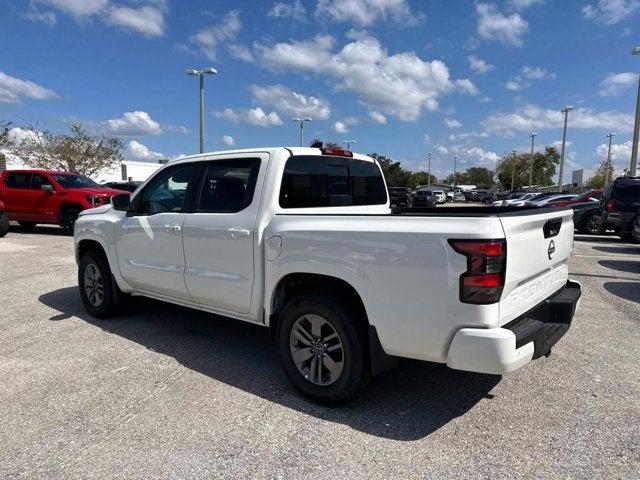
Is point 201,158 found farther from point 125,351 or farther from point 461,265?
point 461,265

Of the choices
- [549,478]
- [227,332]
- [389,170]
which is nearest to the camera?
[549,478]

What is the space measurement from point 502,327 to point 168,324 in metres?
3.79

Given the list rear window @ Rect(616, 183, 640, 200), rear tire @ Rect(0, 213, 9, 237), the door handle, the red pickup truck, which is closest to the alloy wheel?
the door handle

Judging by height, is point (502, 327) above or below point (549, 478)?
above

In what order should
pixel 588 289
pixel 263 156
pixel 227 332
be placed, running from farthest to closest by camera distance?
pixel 588 289, pixel 227 332, pixel 263 156

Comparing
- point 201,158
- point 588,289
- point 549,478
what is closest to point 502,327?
point 549,478

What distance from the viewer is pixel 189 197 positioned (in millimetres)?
4312

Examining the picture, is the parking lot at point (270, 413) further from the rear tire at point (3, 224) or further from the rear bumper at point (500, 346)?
the rear tire at point (3, 224)

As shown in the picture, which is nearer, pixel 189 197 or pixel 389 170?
pixel 189 197

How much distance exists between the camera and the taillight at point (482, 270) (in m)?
2.62

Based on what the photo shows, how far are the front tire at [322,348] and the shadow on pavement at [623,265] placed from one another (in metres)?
7.61

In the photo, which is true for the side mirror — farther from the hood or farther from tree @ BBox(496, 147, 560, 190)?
tree @ BBox(496, 147, 560, 190)

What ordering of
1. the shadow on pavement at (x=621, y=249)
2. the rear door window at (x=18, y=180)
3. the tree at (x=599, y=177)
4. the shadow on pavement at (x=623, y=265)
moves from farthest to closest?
the tree at (x=599, y=177)
the rear door window at (x=18, y=180)
the shadow on pavement at (x=621, y=249)
the shadow on pavement at (x=623, y=265)

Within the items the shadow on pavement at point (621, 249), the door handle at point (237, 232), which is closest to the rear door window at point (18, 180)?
the door handle at point (237, 232)
